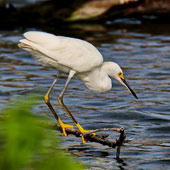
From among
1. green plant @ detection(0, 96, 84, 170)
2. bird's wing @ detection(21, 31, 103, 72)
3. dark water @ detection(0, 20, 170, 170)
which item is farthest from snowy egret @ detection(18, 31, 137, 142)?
green plant @ detection(0, 96, 84, 170)

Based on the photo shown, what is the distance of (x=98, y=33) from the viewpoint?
16.2 m

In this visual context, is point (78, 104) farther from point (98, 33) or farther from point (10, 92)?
point (98, 33)

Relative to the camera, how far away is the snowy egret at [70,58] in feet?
20.8

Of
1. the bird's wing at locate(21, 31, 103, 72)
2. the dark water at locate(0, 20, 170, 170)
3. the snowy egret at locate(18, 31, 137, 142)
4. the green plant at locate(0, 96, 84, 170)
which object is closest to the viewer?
the green plant at locate(0, 96, 84, 170)

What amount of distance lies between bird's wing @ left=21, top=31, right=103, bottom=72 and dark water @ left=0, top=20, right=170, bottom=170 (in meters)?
0.73

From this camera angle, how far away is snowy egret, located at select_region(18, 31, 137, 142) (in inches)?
250

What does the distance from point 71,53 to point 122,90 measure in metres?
4.95

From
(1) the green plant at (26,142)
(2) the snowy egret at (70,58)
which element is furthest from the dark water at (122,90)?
(1) the green plant at (26,142)

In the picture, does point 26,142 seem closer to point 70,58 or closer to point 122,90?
point 70,58

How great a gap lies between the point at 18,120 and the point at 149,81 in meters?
10.5

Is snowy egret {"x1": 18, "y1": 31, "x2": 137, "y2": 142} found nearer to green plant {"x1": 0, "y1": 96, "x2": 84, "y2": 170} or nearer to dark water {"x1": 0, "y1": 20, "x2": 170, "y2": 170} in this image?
dark water {"x1": 0, "y1": 20, "x2": 170, "y2": 170}

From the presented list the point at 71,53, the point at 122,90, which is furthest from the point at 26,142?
the point at 122,90

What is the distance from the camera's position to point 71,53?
662cm

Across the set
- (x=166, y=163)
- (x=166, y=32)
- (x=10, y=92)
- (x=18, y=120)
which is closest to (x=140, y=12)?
(x=166, y=32)
